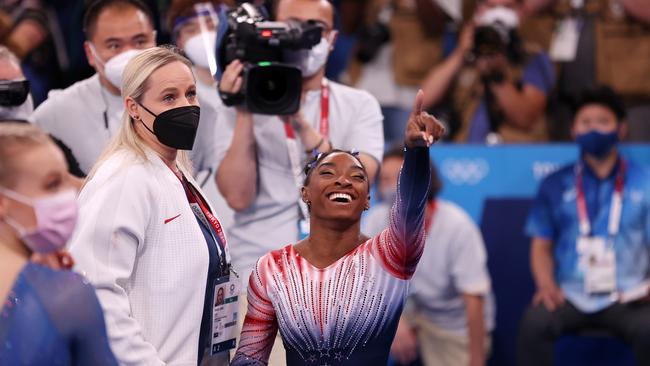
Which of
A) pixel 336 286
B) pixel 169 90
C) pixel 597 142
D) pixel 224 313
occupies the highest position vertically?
pixel 169 90

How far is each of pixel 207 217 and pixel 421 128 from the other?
35.8 inches

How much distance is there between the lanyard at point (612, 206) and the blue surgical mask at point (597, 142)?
0.16 m

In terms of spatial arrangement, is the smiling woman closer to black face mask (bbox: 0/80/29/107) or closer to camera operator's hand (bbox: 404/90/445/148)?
camera operator's hand (bbox: 404/90/445/148)

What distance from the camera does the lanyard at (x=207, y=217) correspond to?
4266mm

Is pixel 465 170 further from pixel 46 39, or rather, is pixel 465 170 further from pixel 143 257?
pixel 143 257

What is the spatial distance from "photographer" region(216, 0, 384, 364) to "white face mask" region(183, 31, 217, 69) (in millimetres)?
317

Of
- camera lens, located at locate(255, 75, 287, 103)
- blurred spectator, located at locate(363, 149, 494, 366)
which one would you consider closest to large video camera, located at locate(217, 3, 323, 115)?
camera lens, located at locate(255, 75, 287, 103)

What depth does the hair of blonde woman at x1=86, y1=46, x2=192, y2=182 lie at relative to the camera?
4199 mm

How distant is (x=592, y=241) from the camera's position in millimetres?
7469

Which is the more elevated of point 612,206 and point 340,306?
point 340,306

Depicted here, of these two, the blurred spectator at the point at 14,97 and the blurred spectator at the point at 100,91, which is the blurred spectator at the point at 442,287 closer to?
the blurred spectator at the point at 100,91

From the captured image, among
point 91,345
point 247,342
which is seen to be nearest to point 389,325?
point 247,342

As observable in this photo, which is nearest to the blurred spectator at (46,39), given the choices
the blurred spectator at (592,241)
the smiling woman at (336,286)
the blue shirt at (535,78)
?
the blue shirt at (535,78)

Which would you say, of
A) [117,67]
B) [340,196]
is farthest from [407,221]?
[117,67]
